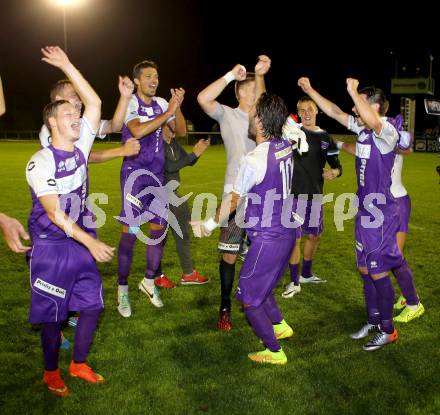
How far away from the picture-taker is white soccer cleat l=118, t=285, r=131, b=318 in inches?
225

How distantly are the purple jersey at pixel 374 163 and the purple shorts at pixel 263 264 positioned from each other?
3.27 ft

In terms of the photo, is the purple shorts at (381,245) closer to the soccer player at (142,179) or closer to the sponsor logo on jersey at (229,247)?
the sponsor logo on jersey at (229,247)

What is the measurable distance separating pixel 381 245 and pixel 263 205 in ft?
4.17

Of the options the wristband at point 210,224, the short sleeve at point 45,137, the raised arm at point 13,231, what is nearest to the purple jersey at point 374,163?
the wristband at point 210,224

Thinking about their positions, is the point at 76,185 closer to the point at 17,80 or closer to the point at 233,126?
the point at 233,126

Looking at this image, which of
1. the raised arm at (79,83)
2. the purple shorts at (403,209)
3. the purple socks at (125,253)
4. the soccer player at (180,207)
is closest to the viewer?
the raised arm at (79,83)

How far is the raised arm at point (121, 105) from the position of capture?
16.5 feet

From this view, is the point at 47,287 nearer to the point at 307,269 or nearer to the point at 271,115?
the point at 271,115

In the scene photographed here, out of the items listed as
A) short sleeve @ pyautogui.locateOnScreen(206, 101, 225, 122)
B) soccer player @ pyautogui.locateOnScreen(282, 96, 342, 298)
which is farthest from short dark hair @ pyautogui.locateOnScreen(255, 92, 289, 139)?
soccer player @ pyautogui.locateOnScreen(282, 96, 342, 298)

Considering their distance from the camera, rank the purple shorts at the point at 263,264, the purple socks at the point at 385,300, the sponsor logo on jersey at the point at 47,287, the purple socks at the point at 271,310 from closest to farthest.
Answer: the sponsor logo on jersey at the point at 47,287 < the purple shorts at the point at 263,264 < the purple socks at the point at 385,300 < the purple socks at the point at 271,310

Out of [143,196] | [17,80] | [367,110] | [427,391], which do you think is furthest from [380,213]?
[17,80]

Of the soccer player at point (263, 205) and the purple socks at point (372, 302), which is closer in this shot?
the soccer player at point (263, 205)

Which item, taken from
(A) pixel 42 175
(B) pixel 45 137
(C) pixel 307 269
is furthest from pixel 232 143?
(C) pixel 307 269

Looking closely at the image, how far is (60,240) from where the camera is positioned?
3.93m
